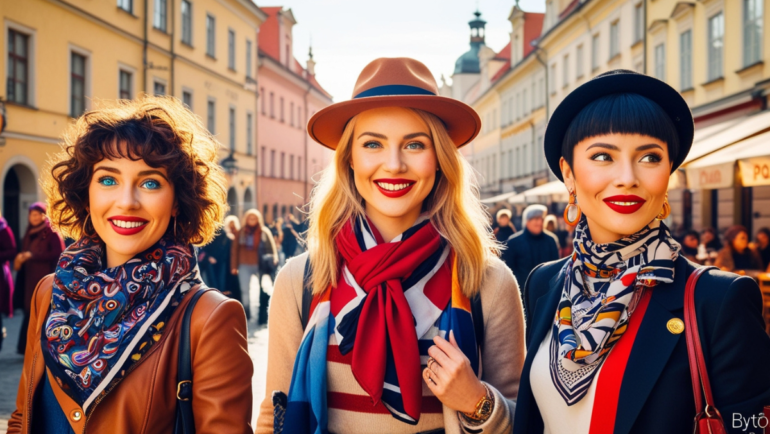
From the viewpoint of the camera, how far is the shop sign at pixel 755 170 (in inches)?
272

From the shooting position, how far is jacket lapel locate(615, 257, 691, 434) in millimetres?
2014

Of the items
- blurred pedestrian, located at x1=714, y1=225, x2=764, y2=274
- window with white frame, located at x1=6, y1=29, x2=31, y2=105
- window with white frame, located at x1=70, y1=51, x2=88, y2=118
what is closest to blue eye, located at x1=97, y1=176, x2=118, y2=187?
blurred pedestrian, located at x1=714, y1=225, x2=764, y2=274

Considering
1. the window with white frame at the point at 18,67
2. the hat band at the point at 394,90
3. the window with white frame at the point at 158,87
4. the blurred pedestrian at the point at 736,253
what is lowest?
the blurred pedestrian at the point at 736,253

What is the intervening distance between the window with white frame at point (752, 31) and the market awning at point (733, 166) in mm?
9174

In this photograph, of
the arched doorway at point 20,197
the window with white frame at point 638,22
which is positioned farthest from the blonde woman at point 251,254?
the window with white frame at point 638,22

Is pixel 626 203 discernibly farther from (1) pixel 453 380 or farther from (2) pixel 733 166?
(2) pixel 733 166

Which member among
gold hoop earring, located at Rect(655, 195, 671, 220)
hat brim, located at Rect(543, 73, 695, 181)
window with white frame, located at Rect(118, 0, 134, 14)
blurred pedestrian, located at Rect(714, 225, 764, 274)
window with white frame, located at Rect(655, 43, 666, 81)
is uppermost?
window with white frame, located at Rect(118, 0, 134, 14)

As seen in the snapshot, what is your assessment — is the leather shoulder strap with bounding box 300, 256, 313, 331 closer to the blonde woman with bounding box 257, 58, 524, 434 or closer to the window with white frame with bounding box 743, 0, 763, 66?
the blonde woman with bounding box 257, 58, 524, 434

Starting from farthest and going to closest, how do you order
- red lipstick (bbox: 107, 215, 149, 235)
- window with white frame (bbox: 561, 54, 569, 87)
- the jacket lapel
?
window with white frame (bbox: 561, 54, 569, 87)
red lipstick (bbox: 107, 215, 149, 235)
the jacket lapel

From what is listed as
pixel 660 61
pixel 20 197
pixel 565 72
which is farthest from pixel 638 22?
pixel 20 197

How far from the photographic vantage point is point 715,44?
18.7m

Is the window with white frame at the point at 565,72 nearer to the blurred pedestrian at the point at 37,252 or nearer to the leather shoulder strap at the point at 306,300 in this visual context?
the blurred pedestrian at the point at 37,252

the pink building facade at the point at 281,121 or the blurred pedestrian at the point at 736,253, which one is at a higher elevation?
the pink building facade at the point at 281,121

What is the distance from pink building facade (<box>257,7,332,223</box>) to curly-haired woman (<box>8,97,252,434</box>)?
3429 centimetres
